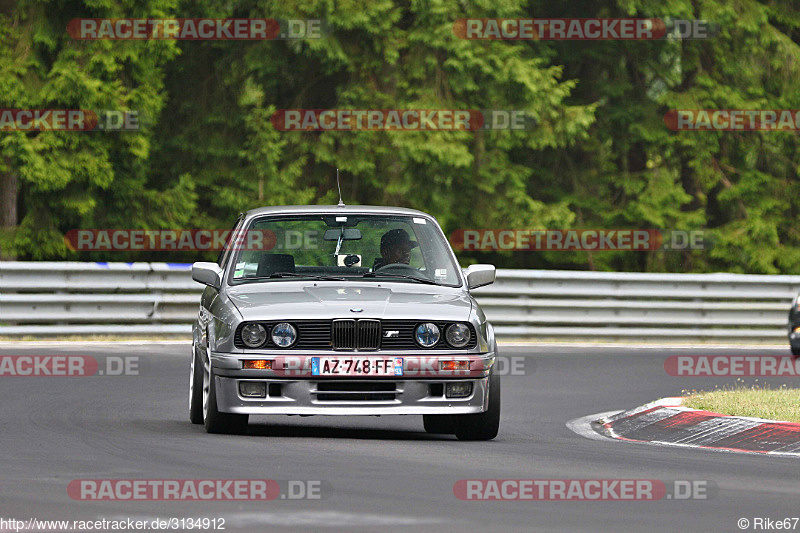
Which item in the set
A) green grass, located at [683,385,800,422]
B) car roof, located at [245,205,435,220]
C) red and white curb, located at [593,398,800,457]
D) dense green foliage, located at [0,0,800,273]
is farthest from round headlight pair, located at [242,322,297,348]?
dense green foliage, located at [0,0,800,273]

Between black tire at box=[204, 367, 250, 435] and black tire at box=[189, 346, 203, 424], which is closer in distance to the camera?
black tire at box=[204, 367, 250, 435]

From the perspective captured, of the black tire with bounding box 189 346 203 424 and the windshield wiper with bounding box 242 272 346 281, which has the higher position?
the windshield wiper with bounding box 242 272 346 281

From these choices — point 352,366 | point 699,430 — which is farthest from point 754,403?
point 352,366

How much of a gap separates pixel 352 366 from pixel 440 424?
1398mm

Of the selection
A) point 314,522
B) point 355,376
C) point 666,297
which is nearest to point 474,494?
point 314,522

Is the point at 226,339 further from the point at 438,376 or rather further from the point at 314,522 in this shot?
the point at 314,522

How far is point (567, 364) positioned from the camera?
67.6 feet

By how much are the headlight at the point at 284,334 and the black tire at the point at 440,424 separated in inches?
55.3

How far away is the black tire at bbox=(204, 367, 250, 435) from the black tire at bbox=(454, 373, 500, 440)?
1515 mm

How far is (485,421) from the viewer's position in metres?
12.0

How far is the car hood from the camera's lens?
456 inches

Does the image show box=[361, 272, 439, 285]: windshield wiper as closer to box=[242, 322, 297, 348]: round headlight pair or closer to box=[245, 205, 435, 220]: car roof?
box=[245, 205, 435, 220]: car roof

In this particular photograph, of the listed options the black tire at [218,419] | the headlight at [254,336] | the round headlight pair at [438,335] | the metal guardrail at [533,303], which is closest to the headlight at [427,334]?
the round headlight pair at [438,335]

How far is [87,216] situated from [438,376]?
16390 mm
